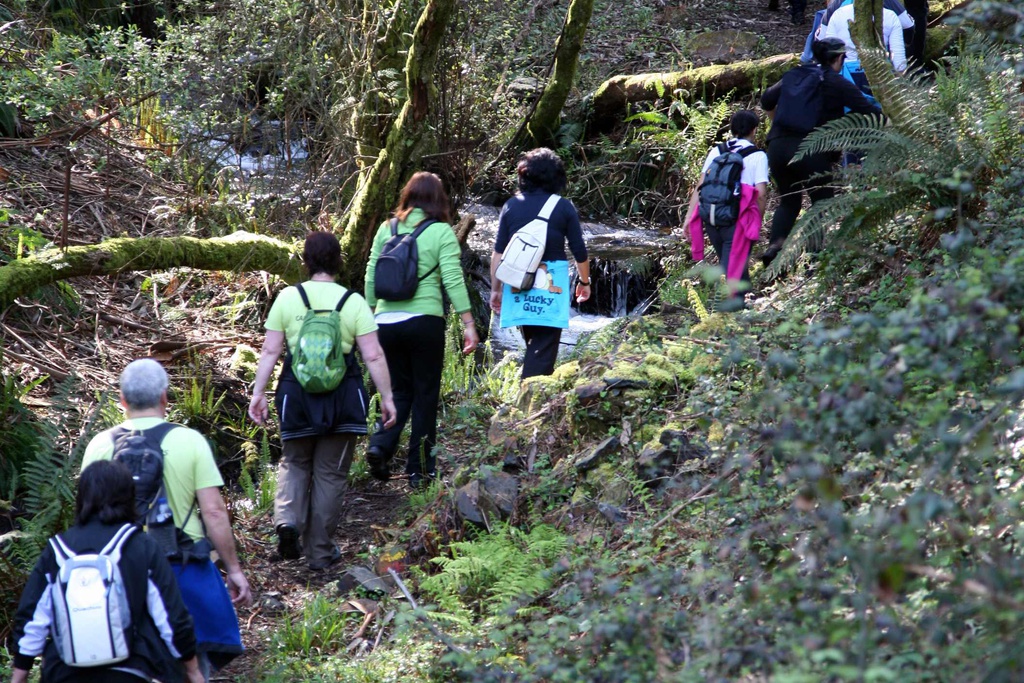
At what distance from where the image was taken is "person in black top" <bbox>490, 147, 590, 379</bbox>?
22.6 ft

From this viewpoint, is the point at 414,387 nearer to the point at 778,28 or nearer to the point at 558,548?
the point at 558,548

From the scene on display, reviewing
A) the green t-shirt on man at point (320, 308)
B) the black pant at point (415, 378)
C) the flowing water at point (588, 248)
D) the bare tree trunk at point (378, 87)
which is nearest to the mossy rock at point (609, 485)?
the black pant at point (415, 378)

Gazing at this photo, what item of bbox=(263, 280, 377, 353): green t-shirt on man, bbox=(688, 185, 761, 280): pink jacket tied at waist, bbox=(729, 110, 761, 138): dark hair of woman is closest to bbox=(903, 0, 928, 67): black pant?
bbox=(729, 110, 761, 138): dark hair of woman

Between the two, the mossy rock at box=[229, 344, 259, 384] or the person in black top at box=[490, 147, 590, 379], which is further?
the mossy rock at box=[229, 344, 259, 384]

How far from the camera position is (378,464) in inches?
277

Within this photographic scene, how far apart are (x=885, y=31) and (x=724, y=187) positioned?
8.97 feet

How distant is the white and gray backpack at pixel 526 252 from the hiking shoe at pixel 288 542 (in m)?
2.20

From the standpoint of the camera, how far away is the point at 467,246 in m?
11.0

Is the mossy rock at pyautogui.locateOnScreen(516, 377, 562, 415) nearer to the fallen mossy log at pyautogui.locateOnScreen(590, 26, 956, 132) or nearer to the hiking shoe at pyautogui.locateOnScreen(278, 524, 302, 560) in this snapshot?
the hiking shoe at pyautogui.locateOnScreen(278, 524, 302, 560)

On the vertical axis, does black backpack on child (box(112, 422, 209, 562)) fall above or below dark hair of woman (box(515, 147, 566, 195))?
below

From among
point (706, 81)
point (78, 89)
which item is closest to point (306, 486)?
point (78, 89)

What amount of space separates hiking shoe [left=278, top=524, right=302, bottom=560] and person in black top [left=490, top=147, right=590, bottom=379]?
213 centimetres

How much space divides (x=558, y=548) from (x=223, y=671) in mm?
1932

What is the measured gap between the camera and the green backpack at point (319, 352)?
559 cm
